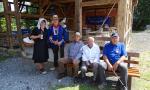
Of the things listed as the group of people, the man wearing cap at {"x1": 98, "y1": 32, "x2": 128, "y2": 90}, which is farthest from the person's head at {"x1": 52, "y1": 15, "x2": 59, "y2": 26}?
the man wearing cap at {"x1": 98, "y1": 32, "x2": 128, "y2": 90}

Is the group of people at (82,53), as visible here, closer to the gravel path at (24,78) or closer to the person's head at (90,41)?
the person's head at (90,41)

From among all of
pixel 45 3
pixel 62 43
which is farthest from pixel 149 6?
pixel 62 43

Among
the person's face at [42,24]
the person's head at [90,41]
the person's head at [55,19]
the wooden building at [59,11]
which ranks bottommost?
the person's head at [90,41]

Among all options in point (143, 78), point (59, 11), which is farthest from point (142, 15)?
point (143, 78)

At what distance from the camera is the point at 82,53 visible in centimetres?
693

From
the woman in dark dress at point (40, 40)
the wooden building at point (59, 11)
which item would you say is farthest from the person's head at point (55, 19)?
the wooden building at point (59, 11)

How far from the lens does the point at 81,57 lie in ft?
22.7

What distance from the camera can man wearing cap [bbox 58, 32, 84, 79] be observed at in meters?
6.93

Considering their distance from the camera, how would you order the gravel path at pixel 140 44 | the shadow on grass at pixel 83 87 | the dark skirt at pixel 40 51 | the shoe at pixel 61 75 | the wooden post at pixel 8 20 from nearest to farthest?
the shadow on grass at pixel 83 87 < the shoe at pixel 61 75 < the dark skirt at pixel 40 51 < the wooden post at pixel 8 20 < the gravel path at pixel 140 44

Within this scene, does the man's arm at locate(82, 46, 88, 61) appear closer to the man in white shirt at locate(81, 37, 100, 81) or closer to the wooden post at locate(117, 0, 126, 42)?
the man in white shirt at locate(81, 37, 100, 81)

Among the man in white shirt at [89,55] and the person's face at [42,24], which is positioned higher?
the person's face at [42,24]

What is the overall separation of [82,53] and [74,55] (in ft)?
1.00

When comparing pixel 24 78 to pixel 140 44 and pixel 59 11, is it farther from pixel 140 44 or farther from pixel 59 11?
pixel 140 44

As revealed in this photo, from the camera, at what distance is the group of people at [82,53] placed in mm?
6367
